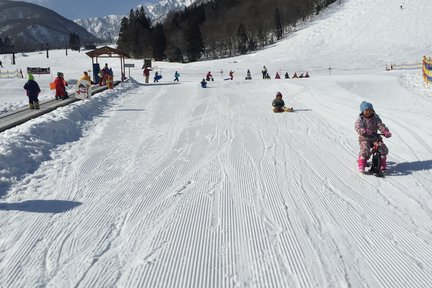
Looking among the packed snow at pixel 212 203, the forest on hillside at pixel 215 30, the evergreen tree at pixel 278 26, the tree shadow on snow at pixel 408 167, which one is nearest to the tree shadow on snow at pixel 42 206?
the packed snow at pixel 212 203

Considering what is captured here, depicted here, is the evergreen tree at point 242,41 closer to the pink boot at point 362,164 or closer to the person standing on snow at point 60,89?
the person standing on snow at point 60,89

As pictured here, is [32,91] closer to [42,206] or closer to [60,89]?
[60,89]

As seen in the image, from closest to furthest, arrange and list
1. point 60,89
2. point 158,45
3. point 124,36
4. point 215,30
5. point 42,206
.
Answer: point 42,206 < point 60,89 < point 158,45 < point 124,36 < point 215,30

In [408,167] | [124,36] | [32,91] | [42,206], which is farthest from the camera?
[124,36]

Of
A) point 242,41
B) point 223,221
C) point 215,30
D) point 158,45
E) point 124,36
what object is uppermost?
point 215,30

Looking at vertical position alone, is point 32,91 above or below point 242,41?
below

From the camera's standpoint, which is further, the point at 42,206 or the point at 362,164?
the point at 362,164

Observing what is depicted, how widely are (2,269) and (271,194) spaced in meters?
3.62

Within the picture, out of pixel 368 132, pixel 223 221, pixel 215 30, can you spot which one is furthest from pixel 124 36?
pixel 223 221

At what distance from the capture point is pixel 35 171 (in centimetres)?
700

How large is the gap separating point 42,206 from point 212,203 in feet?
7.85

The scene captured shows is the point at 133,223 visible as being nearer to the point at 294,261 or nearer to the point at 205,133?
the point at 294,261

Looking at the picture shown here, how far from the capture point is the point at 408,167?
713cm

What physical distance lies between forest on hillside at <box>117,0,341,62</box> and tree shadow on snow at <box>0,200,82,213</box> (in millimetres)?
79457
